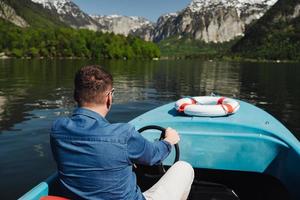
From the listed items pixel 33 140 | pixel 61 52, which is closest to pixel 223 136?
pixel 33 140

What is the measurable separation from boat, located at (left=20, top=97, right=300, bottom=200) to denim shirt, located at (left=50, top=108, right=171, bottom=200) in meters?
3.12

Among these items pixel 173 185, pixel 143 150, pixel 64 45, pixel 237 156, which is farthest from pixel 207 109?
pixel 64 45

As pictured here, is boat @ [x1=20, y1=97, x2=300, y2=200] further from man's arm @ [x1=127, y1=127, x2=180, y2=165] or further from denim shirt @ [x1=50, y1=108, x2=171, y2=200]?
denim shirt @ [x1=50, y1=108, x2=171, y2=200]

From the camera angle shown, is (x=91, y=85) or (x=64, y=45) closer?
(x=91, y=85)

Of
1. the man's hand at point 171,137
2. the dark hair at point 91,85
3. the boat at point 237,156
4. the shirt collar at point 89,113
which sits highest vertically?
the dark hair at point 91,85

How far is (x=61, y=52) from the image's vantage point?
177125mm

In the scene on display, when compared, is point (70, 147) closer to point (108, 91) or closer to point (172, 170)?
point (108, 91)

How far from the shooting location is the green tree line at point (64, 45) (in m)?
172

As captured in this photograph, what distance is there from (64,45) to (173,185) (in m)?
179

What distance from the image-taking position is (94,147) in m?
4.23

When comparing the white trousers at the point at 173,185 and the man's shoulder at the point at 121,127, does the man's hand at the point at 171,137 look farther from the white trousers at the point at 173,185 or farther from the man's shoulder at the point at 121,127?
the man's shoulder at the point at 121,127

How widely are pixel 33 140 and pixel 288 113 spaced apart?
15.8 metres

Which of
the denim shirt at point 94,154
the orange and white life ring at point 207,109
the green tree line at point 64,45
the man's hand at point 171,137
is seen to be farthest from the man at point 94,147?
the green tree line at point 64,45

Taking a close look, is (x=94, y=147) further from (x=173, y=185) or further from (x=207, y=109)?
(x=207, y=109)
